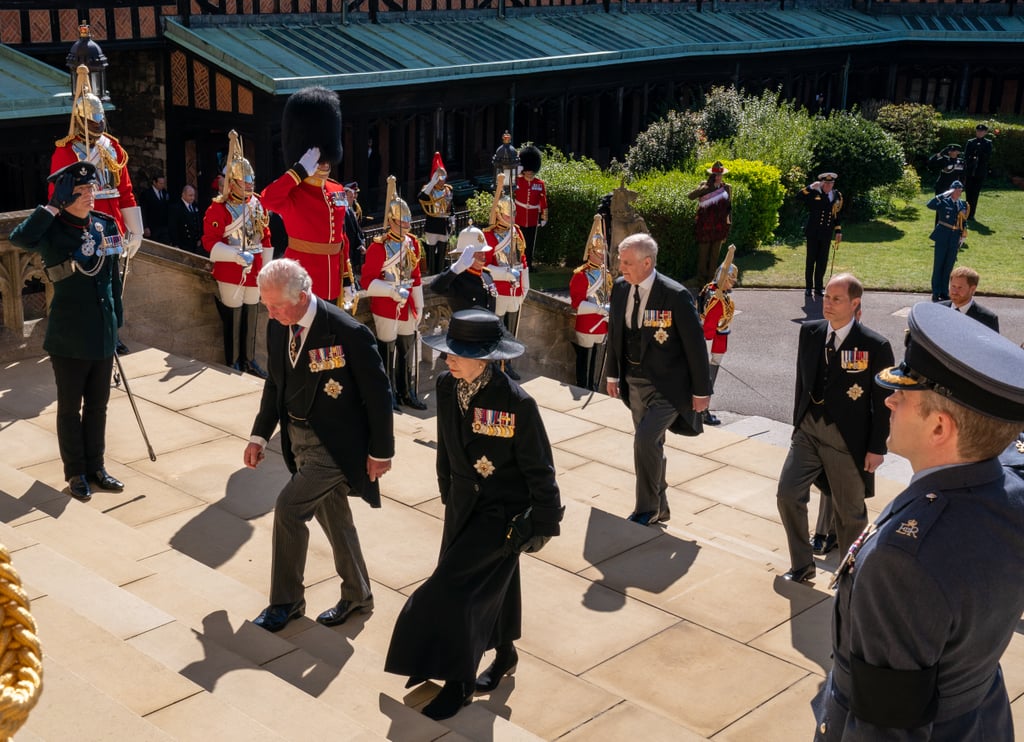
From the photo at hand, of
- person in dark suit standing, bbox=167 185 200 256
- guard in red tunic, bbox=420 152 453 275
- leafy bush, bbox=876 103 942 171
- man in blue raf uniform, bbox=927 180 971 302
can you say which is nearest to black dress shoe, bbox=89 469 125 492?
guard in red tunic, bbox=420 152 453 275

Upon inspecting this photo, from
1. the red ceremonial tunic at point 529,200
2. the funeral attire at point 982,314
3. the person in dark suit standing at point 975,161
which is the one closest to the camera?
the funeral attire at point 982,314

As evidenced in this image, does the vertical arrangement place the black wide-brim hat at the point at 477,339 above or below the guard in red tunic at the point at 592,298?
above

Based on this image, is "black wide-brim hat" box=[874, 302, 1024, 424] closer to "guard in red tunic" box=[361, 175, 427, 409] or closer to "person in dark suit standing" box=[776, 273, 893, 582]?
"person in dark suit standing" box=[776, 273, 893, 582]

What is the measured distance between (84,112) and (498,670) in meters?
5.85

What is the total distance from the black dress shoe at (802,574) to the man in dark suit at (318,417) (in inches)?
105

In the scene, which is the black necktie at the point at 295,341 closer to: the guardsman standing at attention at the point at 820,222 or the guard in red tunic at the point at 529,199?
the guard in red tunic at the point at 529,199

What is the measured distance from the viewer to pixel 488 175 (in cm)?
2541

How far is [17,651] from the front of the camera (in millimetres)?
2760

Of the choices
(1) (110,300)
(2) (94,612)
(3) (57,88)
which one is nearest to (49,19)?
(3) (57,88)

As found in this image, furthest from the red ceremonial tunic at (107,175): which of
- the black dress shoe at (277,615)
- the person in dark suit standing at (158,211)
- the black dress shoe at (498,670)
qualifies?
the person in dark suit standing at (158,211)

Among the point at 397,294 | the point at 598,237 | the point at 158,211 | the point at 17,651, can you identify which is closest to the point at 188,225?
the point at 158,211

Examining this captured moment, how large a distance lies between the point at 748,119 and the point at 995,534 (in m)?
23.7

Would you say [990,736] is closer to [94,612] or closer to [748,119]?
[94,612]

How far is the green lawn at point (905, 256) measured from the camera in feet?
67.7
